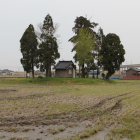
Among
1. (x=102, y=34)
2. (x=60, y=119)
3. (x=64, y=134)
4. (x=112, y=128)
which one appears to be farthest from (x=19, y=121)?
(x=102, y=34)

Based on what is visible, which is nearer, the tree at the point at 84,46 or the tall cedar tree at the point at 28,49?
the tree at the point at 84,46

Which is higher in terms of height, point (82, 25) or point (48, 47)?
point (82, 25)

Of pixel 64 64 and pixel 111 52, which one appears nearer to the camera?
pixel 111 52

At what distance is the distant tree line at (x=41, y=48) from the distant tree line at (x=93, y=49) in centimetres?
402

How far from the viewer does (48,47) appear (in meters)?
30.6

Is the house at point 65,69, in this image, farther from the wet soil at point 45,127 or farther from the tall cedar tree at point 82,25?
the wet soil at point 45,127

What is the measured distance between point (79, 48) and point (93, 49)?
2.58 m

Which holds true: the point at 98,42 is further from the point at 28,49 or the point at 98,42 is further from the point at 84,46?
the point at 28,49

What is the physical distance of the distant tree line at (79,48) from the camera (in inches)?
1216

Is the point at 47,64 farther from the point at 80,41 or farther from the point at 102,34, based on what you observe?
the point at 102,34

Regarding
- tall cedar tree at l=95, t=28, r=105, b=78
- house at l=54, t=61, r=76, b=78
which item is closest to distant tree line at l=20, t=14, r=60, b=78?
house at l=54, t=61, r=76, b=78

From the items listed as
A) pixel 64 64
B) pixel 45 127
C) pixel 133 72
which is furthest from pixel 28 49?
pixel 133 72

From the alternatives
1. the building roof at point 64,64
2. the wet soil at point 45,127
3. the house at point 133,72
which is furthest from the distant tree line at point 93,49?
the wet soil at point 45,127

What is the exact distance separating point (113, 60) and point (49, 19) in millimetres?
12985
